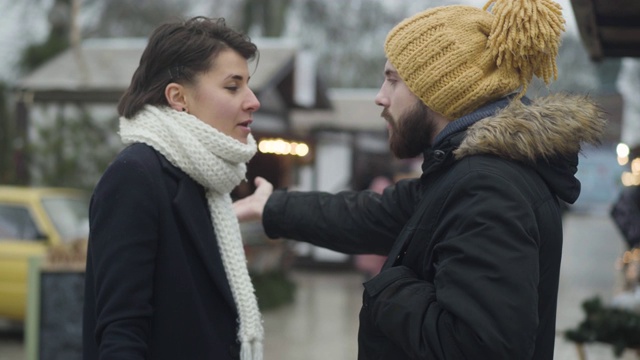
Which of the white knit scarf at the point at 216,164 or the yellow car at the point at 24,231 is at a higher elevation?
the white knit scarf at the point at 216,164

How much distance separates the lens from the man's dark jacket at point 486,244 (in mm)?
1929

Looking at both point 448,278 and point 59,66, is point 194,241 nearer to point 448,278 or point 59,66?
point 448,278

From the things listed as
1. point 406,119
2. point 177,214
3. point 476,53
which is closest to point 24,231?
A: point 177,214

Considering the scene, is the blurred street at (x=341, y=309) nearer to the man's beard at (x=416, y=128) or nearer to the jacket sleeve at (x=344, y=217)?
the jacket sleeve at (x=344, y=217)

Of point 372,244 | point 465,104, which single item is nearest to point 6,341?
point 372,244

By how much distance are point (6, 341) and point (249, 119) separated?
7.19 metres

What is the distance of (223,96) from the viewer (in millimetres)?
2537

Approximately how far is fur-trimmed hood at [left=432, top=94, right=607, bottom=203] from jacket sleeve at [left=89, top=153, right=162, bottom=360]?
86 cm

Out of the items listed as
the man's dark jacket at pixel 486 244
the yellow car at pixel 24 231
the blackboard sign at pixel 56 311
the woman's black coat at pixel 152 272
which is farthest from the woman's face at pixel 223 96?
the yellow car at pixel 24 231

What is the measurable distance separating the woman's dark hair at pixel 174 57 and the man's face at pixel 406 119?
1.72 feet

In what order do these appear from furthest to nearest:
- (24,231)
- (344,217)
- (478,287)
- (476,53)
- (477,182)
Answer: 1. (24,231)
2. (344,217)
3. (476,53)
4. (477,182)
5. (478,287)

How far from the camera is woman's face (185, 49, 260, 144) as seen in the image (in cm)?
252

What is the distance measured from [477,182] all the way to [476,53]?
49 centimetres

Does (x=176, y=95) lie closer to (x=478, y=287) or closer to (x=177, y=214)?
(x=177, y=214)
